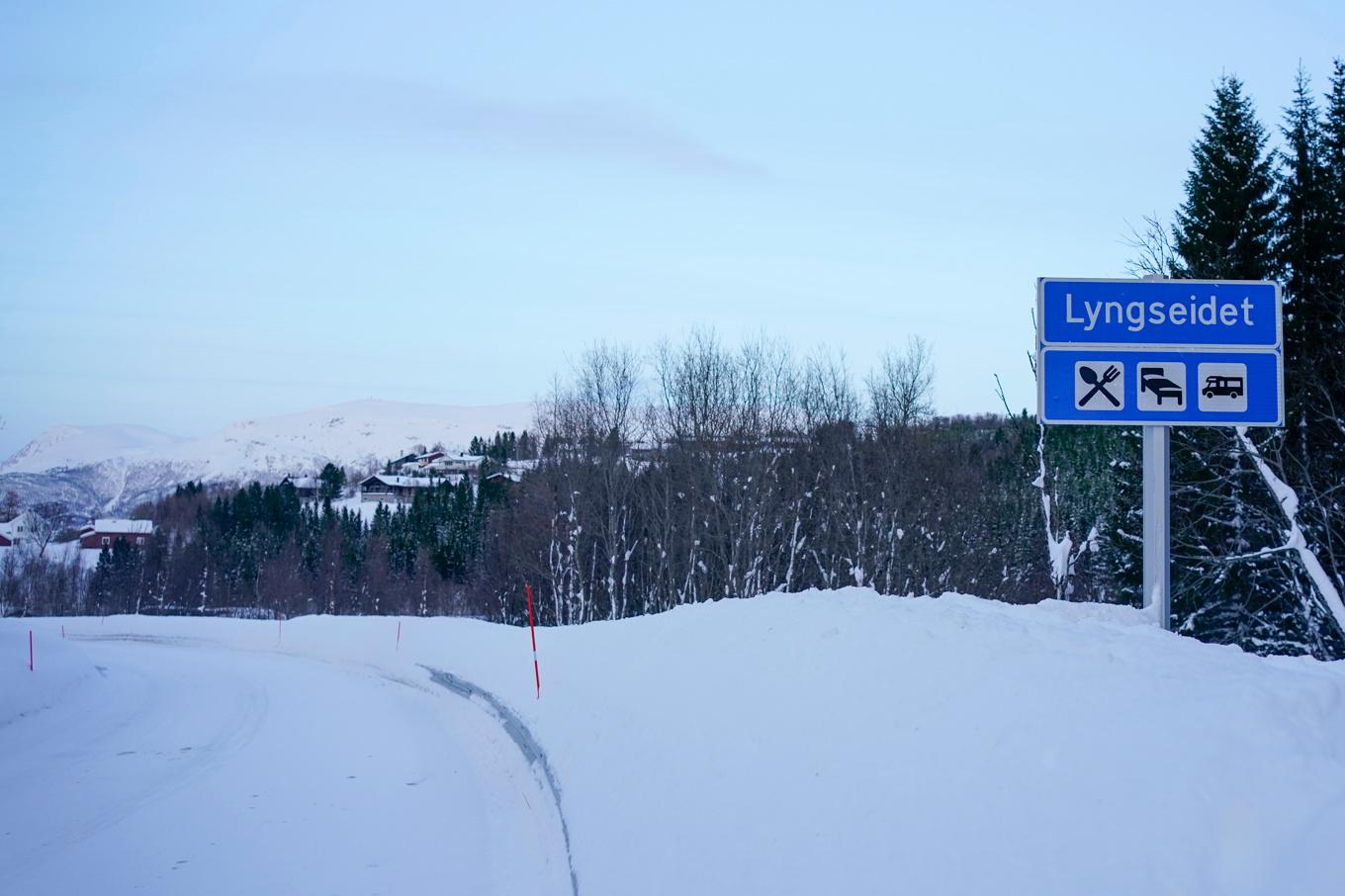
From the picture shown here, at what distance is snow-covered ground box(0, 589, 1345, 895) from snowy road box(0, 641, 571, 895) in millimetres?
44

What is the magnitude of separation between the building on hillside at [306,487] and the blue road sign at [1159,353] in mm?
148440

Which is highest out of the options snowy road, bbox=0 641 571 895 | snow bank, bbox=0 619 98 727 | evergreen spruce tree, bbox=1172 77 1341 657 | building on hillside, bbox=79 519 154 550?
evergreen spruce tree, bbox=1172 77 1341 657

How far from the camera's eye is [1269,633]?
68.8ft

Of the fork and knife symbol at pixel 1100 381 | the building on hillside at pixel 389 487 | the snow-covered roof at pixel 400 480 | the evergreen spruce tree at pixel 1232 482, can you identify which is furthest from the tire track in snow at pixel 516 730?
the snow-covered roof at pixel 400 480

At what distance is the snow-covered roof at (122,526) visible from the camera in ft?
413

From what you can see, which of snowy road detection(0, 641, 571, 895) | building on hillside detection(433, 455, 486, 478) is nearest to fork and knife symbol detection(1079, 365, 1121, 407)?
snowy road detection(0, 641, 571, 895)

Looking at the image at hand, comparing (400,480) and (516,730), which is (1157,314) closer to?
(516,730)

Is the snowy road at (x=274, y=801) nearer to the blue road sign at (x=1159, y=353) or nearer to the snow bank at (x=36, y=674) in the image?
the snow bank at (x=36, y=674)

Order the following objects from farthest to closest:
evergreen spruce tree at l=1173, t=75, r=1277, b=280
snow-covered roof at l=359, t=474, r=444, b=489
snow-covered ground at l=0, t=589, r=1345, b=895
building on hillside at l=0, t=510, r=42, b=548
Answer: snow-covered roof at l=359, t=474, r=444, b=489 → building on hillside at l=0, t=510, r=42, b=548 → evergreen spruce tree at l=1173, t=75, r=1277, b=280 → snow-covered ground at l=0, t=589, r=1345, b=895

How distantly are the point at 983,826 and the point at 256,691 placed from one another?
17.1 m

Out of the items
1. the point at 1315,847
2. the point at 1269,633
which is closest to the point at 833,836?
the point at 1315,847

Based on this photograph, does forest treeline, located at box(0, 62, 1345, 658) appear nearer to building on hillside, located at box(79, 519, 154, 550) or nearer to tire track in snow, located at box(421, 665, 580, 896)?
tire track in snow, located at box(421, 665, 580, 896)

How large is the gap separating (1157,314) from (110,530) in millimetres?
143035

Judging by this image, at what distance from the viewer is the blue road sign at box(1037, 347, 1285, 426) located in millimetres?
8141
